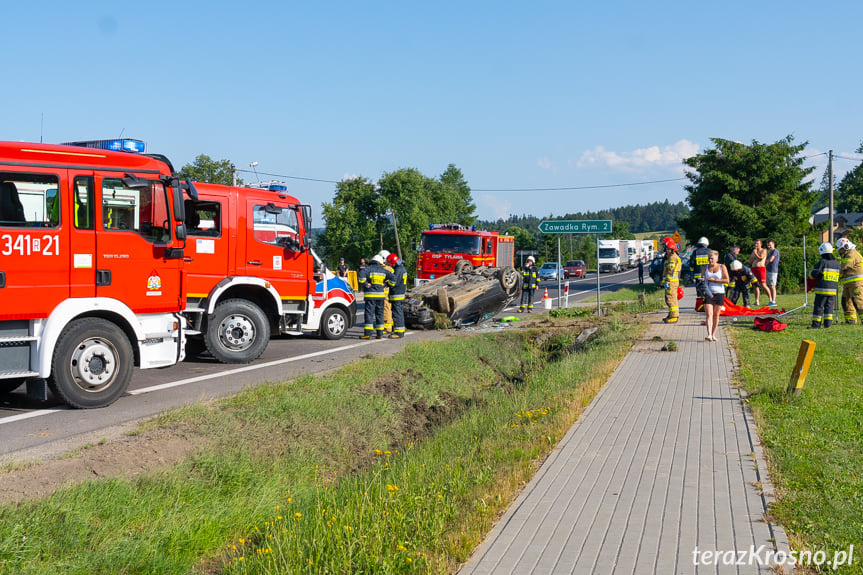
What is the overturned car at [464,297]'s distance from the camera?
18.3 metres

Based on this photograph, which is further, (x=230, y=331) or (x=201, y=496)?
(x=230, y=331)

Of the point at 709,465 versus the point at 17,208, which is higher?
the point at 17,208

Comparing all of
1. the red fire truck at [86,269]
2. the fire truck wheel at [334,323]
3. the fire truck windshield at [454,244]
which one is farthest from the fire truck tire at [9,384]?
the fire truck windshield at [454,244]

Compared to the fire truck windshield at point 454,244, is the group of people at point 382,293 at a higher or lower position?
lower

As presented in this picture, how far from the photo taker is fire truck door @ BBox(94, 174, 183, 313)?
884 cm

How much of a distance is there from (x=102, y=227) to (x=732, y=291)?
57.1ft

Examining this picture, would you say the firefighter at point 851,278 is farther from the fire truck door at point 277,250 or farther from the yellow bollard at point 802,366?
the fire truck door at point 277,250

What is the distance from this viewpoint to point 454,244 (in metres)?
A: 26.5

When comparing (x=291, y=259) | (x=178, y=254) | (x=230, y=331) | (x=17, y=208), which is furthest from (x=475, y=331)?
(x=17, y=208)

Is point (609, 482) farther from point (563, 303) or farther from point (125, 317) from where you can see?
point (563, 303)

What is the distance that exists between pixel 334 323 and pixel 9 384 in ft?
24.0

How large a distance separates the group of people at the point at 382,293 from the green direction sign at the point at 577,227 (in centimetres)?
431

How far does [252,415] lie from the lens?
330 inches

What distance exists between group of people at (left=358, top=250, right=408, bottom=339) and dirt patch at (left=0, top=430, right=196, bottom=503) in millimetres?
8592
